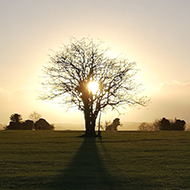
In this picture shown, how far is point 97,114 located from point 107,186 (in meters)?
32.2

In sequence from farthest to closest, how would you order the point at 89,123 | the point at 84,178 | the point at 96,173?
the point at 89,123 → the point at 96,173 → the point at 84,178

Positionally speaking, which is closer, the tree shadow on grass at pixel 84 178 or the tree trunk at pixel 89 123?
the tree shadow on grass at pixel 84 178

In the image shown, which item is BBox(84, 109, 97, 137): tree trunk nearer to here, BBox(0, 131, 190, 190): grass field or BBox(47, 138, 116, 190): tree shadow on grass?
BBox(0, 131, 190, 190): grass field

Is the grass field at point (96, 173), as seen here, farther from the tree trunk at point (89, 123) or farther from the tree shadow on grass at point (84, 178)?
the tree trunk at point (89, 123)

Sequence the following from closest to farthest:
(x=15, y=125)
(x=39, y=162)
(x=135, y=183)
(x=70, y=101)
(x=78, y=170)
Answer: (x=135, y=183)
(x=78, y=170)
(x=39, y=162)
(x=70, y=101)
(x=15, y=125)

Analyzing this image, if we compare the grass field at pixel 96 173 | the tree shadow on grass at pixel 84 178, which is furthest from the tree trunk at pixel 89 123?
the tree shadow on grass at pixel 84 178

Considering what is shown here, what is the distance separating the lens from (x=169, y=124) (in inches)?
2514

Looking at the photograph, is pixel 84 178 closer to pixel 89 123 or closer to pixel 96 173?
pixel 96 173

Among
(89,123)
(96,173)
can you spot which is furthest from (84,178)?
(89,123)

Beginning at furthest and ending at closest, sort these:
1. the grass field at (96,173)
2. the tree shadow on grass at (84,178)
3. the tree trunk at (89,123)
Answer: the tree trunk at (89,123) → the grass field at (96,173) → the tree shadow on grass at (84,178)

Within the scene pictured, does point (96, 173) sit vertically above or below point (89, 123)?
below

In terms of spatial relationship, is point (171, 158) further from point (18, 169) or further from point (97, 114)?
point (97, 114)

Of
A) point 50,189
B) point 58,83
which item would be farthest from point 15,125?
point 50,189

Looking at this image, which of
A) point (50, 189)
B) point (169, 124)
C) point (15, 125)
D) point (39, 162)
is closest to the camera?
point (50, 189)
